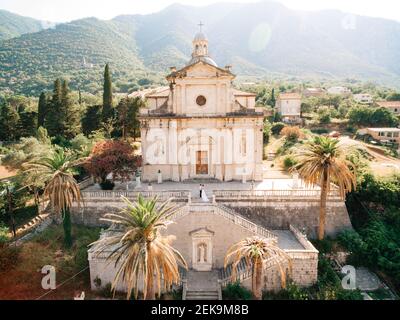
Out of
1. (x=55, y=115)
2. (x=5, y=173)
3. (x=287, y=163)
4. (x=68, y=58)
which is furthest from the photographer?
(x=68, y=58)

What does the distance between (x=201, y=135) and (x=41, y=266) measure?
51.1 feet

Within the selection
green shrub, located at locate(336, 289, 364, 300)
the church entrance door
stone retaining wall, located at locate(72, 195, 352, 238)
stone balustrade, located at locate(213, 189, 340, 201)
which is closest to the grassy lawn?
stone retaining wall, located at locate(72, 195, 352, 238)

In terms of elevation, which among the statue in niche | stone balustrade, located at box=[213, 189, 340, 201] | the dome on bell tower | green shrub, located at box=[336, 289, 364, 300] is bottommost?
green shrub, located at box=[336, 289, 364, 300]

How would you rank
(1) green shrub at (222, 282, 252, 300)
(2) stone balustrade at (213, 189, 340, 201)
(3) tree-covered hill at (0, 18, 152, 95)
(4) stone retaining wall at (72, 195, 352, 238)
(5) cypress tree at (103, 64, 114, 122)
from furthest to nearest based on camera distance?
(3) tree-covered hill at (0, 18, 152, 95) < (5) cypress tree at (103, 64, 114, 122) < (4) stone retaining wall at (72, 195, 352, 238) < (2) stone balustrade at (213, 189, 340, 201) < (1) green shrub at (222, 282, 252, 300)

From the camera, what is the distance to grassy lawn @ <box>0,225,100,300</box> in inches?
728

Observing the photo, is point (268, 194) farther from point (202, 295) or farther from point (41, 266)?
point (41, 266)

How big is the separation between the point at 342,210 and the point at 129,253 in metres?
17.3

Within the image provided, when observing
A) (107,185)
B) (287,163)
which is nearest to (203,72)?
(107,185)

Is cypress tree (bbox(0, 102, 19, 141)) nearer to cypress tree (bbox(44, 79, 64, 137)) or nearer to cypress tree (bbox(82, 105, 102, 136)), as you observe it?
cypress tree (bbox(44, 79, 64, 137))

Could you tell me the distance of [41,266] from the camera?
1988cm

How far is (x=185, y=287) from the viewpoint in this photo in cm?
1936

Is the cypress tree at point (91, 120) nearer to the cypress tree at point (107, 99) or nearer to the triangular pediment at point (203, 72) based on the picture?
the cypress tree at point (107, 99)

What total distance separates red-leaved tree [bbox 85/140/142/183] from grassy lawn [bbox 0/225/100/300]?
5301 mm
